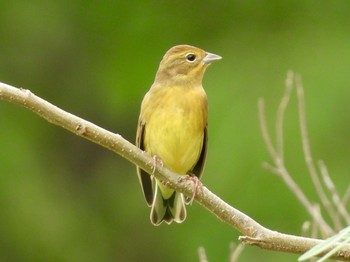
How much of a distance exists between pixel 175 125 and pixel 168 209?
49 cm

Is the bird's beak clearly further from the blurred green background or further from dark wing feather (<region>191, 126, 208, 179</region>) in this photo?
the blurred green background

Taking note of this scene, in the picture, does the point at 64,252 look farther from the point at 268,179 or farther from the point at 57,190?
the point at 268,179

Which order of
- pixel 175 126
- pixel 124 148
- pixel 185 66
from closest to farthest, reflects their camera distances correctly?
pixel 124 148 → pixel 175 126 → pixel 185 66

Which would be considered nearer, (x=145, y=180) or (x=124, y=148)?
(x=124, y=148)

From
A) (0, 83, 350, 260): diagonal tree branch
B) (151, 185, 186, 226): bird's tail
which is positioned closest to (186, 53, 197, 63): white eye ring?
(151, 185, 186, 226): bird's tail

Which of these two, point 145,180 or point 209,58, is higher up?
point 209,58

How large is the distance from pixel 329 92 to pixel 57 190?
386cm

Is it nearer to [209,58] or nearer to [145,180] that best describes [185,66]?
[209,58]

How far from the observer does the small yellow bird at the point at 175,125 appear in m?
6.02

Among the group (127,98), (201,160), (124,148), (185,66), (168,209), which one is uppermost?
(127,98)

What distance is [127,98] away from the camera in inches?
461

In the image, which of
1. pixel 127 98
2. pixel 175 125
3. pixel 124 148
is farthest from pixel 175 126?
pixel 127 98

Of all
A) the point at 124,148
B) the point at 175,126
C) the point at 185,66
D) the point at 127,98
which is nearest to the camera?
the point at 124,148

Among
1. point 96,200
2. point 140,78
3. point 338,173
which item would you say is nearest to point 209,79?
point 140,78
